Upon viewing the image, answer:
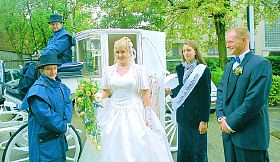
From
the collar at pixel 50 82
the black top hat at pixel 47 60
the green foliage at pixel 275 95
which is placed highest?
the black top hat at pixel 47 60

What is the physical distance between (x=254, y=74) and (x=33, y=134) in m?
2.33

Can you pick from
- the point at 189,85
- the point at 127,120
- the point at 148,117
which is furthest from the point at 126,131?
the point at 189,85

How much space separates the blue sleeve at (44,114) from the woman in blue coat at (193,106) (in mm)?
1587

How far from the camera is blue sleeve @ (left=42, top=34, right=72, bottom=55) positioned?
5.36m

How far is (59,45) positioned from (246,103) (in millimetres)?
3277

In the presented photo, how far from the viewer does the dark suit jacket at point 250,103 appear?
309 cm

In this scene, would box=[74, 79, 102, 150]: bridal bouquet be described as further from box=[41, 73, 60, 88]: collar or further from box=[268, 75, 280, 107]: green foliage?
box=[268, 75, 280, 107]: green foliage

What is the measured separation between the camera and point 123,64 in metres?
4.30

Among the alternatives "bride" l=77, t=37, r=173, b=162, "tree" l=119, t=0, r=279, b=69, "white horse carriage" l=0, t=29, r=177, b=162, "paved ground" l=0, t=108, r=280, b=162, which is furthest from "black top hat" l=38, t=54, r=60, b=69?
"tree" l=119, t=0, r=279, b=69

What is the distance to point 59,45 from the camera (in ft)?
17.8

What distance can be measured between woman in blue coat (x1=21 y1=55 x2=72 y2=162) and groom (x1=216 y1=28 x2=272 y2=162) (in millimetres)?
1716

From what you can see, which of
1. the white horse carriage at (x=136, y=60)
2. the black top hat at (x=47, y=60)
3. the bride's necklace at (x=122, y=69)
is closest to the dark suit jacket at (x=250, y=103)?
the bride's necklace at (x=122, y=69)

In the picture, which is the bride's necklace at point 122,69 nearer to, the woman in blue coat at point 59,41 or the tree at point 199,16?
the woman in blue coat at point 59,41

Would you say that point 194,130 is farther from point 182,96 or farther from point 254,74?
point 254,74
